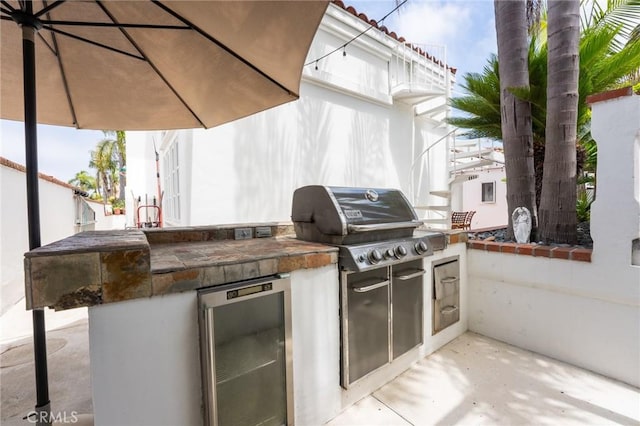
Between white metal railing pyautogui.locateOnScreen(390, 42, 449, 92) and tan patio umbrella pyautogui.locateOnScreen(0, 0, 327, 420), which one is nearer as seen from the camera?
tan patio umbrella pyautogui.locateOnScreen(0, 0, 327, 420)

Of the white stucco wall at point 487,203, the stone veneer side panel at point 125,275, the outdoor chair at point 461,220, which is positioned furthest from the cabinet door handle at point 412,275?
the white stucco wall at point 487,203

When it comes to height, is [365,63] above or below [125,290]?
above

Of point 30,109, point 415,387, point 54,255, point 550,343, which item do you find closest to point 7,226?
point 30,109

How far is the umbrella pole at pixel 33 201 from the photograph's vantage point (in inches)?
51.9

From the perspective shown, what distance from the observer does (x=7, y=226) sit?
4168mm

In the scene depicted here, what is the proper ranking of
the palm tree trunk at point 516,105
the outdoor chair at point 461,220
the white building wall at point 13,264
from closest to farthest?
the palm tree trunk at point 516,105 < the white building wall at point 13,264 < the outdoor chair at point 461,220

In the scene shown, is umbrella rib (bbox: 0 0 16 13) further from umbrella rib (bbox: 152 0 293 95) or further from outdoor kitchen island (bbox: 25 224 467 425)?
outdoor kitchen island (bbox: 25 224 467 425)

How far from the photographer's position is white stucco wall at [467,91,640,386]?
7.37ft

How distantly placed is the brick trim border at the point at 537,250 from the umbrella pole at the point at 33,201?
11.9 ft

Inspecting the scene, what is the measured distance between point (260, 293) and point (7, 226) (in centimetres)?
504

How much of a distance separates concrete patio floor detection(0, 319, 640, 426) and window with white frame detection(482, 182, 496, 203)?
1063 cm

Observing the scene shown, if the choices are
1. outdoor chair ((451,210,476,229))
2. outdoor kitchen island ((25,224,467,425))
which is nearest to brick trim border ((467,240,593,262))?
outdoor kitchen island ((25,224,467,425))

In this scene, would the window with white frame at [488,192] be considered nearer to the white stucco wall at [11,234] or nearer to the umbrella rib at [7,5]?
the umbrella rib at [7,5]

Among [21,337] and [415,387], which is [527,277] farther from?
[21,337]
